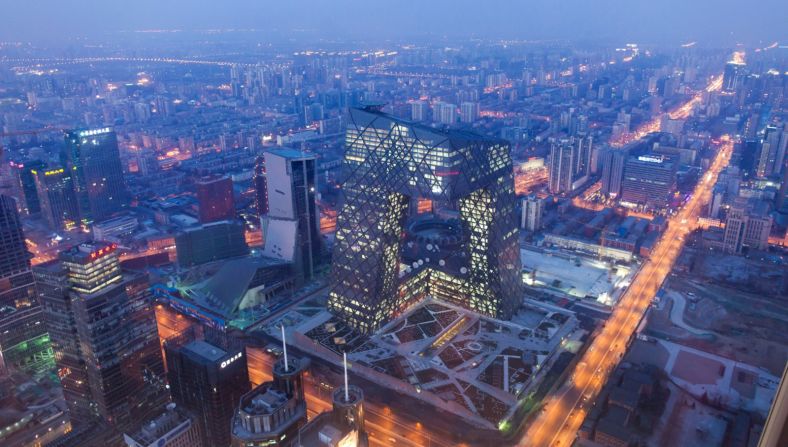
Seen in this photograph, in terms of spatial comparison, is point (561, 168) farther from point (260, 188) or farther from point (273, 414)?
point (273, 414)

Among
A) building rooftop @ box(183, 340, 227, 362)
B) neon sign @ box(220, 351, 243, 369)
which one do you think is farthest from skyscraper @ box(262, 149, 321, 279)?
neon sign @ box(220, 351, 243, 369)

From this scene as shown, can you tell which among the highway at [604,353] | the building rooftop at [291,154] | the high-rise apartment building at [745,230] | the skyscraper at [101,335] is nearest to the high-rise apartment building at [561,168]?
the highway at [604,353]

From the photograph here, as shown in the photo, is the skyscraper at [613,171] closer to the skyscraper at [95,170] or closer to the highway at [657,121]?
the highway at [657,121]

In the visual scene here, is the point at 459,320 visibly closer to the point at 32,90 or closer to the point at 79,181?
the point at 79,181

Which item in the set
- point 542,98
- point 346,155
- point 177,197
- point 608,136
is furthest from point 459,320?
point 542,98

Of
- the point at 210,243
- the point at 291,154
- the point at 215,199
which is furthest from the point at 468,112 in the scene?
the point at 210,243

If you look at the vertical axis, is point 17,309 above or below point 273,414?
below
